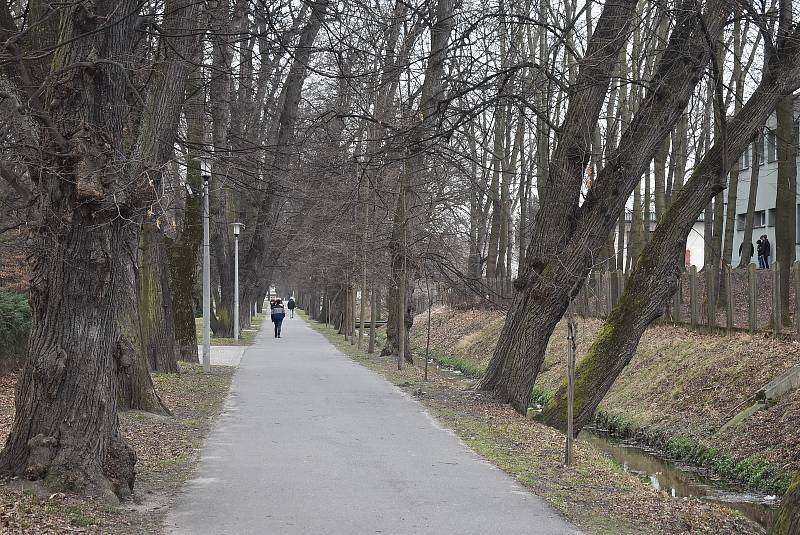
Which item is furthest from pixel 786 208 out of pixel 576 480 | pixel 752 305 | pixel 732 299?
pixel 576 480

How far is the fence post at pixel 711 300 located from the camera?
22.7 meters

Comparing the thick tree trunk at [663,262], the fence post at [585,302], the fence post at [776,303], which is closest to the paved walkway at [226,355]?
the fence post at [585,302]

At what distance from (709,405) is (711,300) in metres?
5.21

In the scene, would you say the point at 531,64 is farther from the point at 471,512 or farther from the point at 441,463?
the point at 471,512

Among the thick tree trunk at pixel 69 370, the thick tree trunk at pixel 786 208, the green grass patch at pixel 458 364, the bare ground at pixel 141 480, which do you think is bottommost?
the green grass patch at pixel 458 364

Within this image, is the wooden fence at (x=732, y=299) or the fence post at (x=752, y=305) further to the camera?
the fence post at (x=752, y=305)

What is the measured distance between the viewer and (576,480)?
401 inches

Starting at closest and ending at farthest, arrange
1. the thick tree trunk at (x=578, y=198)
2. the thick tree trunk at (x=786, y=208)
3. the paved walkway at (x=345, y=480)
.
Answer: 1. the paved walkway at (x=345, y=480)
2. the thick tree trunk at (x=578, y=198)
3. the thick tree trunk at (x=786, y=208)

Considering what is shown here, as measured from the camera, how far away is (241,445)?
40.7 feet

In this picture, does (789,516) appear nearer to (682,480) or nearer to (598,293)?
(682,480)

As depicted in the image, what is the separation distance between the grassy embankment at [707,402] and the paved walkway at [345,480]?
4.32 meters

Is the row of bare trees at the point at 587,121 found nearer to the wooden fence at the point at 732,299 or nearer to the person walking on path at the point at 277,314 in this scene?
the wooden fence at the point at 732,299

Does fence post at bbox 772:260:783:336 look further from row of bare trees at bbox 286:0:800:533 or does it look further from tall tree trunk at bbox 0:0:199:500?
tall tree trunk at bbox 0:0:199:500

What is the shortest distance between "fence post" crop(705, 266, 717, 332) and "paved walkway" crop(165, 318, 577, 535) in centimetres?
842
